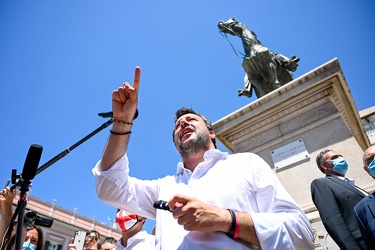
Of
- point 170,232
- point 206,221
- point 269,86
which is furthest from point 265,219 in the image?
point 269,86

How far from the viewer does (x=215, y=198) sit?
4.18 feet

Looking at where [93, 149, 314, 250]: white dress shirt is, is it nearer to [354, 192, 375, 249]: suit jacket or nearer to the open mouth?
the open mouth

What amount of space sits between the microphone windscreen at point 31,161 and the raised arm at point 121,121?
2.42 ft

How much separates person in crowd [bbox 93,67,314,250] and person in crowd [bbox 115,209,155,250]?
1913mm

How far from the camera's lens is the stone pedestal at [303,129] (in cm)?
291

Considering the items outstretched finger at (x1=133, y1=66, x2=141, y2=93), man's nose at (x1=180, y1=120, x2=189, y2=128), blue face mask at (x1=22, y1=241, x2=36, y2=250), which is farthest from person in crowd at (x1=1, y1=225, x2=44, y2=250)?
outstretched finger at (x1=133, y1=66, x2=141, y2=93)

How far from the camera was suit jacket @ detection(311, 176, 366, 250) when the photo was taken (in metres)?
1.88

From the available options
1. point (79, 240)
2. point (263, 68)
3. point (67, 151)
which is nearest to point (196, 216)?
point (67, 151)

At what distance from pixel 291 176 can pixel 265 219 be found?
2.15 m

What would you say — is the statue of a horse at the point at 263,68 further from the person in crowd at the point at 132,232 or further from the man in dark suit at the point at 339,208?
the person in crowd at the point at 132,232

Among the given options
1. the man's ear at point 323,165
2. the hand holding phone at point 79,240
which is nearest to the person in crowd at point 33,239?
the hand holding phone at point 79,240

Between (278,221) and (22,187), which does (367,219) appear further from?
(22,187)

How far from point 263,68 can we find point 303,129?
2.17 m

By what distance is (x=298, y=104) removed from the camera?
3424mm
